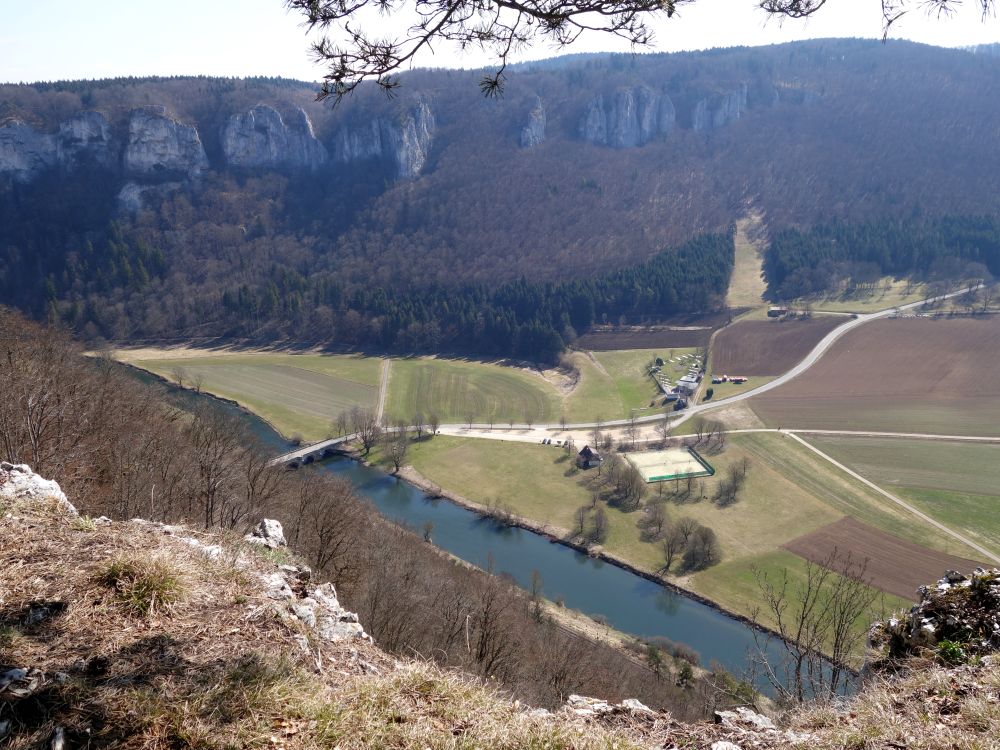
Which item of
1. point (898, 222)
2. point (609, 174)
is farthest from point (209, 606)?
point (609, 174)

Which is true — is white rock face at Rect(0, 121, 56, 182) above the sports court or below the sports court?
above

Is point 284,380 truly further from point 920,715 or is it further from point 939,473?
point 920,715

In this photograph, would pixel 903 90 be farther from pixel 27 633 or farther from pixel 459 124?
pixel 27 633

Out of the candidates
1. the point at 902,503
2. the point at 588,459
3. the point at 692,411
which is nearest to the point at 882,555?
the point at 902,503

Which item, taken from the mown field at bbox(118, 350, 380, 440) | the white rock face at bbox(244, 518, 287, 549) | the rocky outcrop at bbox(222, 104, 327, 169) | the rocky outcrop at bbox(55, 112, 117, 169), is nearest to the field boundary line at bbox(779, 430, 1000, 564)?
the white rock face at bbox(244, 518, 287, 549)

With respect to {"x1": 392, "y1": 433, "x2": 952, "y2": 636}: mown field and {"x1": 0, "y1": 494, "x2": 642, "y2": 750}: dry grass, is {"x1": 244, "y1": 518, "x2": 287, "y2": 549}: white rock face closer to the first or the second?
{"x1": 0, "y1": 494, "x2": 642, "y2": 750}: dry grass

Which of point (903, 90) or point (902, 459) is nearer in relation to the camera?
point (902, 459)
